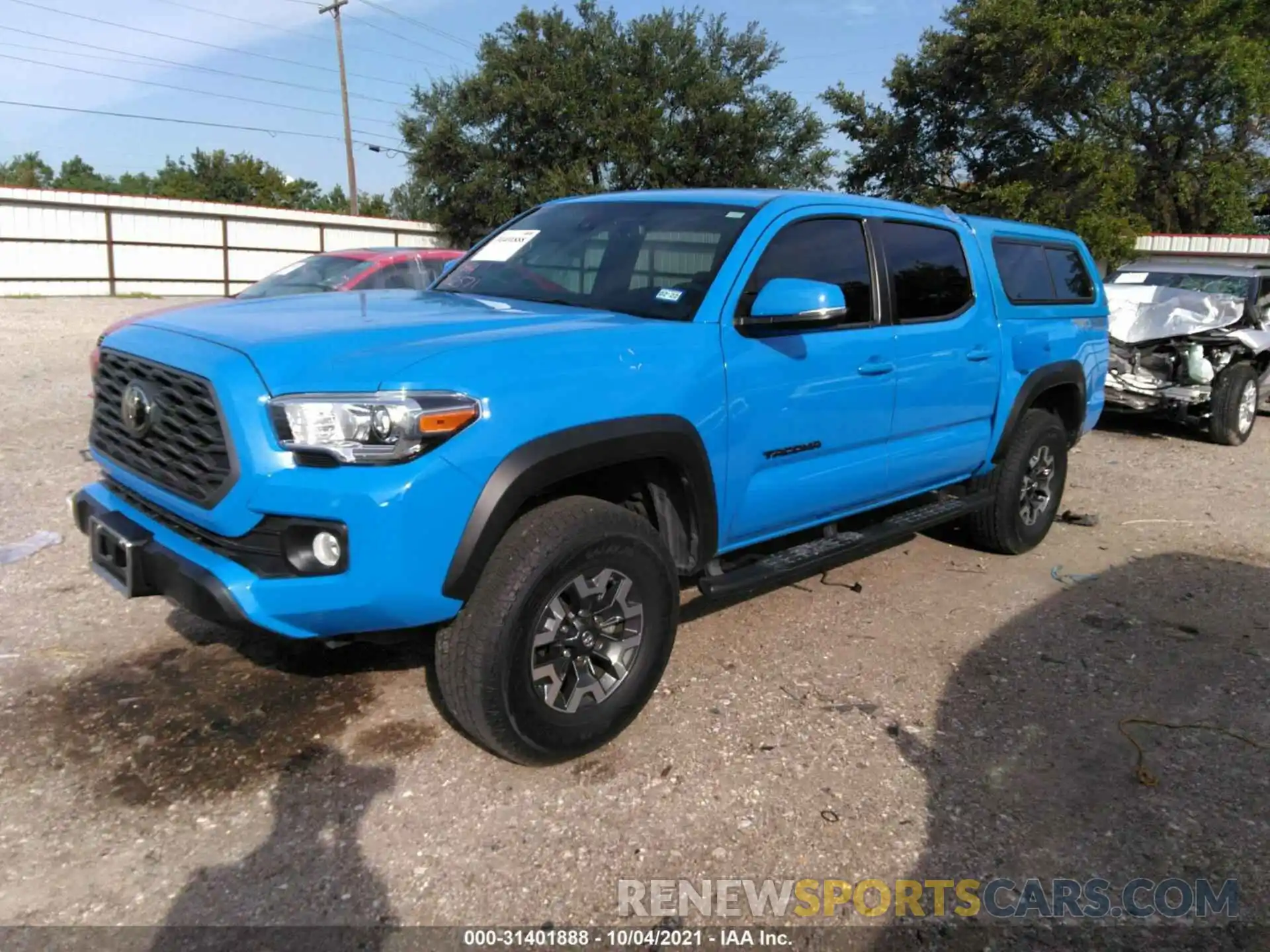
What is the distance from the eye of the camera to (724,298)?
11.9 ft

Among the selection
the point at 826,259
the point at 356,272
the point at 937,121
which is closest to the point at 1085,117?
the point at 937,121

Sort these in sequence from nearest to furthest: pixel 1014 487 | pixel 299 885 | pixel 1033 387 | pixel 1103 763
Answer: pixel 299 885
pixel 1103 763
pixel 1033 387
pixel 1014 487

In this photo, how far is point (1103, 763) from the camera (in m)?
3.50

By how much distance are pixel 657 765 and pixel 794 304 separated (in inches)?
65.8

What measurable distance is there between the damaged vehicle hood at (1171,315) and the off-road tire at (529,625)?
26.9 feet

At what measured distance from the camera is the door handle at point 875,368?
4.15m

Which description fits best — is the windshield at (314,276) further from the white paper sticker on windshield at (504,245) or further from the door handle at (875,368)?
the door handle at (875,368)

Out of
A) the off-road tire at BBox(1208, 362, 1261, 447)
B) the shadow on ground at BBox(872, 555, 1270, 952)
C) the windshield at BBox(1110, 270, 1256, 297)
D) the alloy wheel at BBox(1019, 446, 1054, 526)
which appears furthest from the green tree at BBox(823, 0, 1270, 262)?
the shadow on ground at BBox(872, 555, 1270, 952)

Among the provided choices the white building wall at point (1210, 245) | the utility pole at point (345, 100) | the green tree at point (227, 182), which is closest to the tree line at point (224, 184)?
the green tree at point (227, 182)

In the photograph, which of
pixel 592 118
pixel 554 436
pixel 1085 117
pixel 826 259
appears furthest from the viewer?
pixel 592 118

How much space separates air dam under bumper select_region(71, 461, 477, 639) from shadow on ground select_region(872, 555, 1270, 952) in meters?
1.57

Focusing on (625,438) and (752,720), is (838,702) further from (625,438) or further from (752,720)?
(625,438)

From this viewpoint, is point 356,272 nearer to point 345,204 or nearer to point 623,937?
point 623,937

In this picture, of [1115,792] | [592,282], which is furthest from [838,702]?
[592,282]
